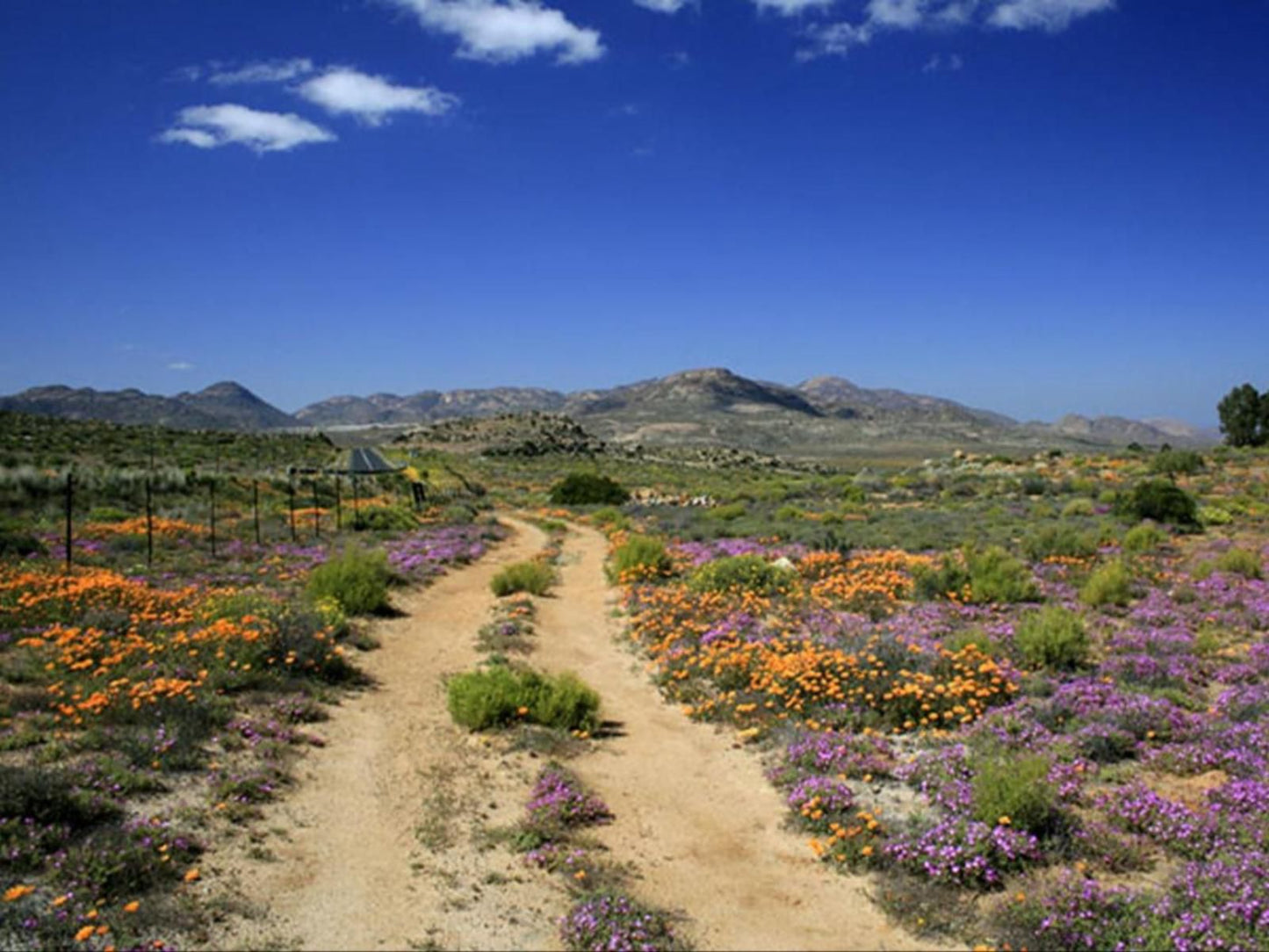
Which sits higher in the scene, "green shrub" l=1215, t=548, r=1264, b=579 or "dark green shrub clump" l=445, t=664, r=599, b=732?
"green shrub" l=1215, t=548, r=1264, b=579

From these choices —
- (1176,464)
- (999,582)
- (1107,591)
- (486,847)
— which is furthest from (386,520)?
(1176,464)

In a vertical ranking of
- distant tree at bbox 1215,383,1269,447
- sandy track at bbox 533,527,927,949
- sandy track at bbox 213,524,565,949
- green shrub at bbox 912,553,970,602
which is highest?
distant tree at bbox 1215,383,1269,447

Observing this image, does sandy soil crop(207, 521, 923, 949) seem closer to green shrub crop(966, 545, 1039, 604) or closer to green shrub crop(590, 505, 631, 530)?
green shrub crop(966, 545, 1039, 604)

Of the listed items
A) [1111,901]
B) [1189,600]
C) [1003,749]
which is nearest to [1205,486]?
[1189,600]

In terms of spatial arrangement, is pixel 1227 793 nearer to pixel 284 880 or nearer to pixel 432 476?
pixel 284 880

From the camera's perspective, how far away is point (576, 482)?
42.2 metres

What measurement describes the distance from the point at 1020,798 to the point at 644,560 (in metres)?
13.1

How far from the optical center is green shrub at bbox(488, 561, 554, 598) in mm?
18250

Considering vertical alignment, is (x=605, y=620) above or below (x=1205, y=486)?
below

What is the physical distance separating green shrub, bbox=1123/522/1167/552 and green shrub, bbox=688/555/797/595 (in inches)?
379

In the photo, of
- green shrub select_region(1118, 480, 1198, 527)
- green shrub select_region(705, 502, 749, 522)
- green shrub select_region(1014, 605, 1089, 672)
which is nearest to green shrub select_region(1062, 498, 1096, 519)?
green shrub select_region(1118, 480, 1198, 527)

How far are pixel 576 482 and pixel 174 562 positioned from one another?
24683mm

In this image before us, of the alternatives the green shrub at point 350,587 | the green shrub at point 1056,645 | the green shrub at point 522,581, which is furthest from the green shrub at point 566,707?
the green shrub at point 522,581

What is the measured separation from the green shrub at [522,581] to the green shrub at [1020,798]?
12290 millimetres
